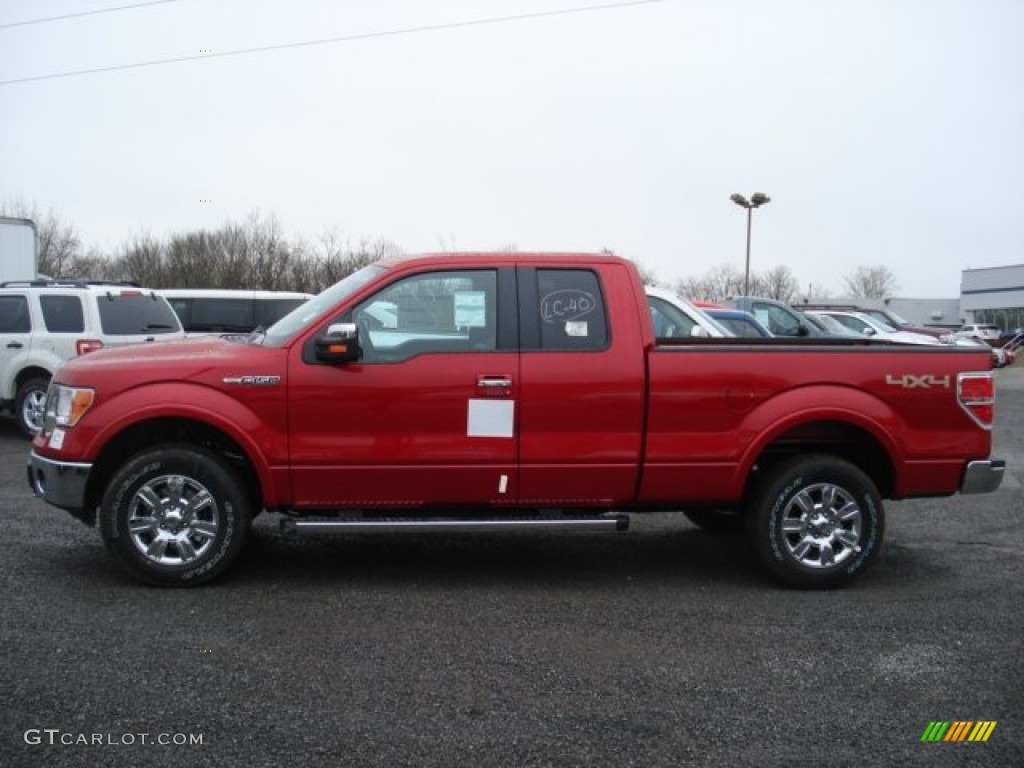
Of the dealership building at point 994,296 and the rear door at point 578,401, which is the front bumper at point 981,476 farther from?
the dealership building at point 994,296

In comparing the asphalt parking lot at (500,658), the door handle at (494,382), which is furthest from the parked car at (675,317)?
the door handle at (494,382)

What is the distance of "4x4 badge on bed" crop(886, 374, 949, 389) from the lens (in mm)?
5852

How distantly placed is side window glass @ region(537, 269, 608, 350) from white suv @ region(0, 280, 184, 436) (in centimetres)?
752

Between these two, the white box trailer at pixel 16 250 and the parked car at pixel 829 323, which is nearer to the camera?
the white box trailer at pixel 16 250

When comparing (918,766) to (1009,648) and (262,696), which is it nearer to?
(1009,648)

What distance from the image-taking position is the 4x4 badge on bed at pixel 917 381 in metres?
5.85

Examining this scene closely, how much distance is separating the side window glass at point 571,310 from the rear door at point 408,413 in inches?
9.3

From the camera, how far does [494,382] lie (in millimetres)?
5594

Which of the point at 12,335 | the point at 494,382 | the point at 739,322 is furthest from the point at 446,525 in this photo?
the point at 739,322

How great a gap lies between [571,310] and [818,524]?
1988 millimetres

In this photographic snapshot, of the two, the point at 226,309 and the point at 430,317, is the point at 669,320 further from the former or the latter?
the point at 226,309

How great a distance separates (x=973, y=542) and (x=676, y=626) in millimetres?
3259

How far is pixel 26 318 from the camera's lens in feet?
39.9

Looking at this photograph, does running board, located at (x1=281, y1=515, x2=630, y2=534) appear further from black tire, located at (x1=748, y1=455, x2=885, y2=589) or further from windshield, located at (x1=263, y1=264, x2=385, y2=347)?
windshield, located at (x1=263, y1=264, x2=385, y2=347)
